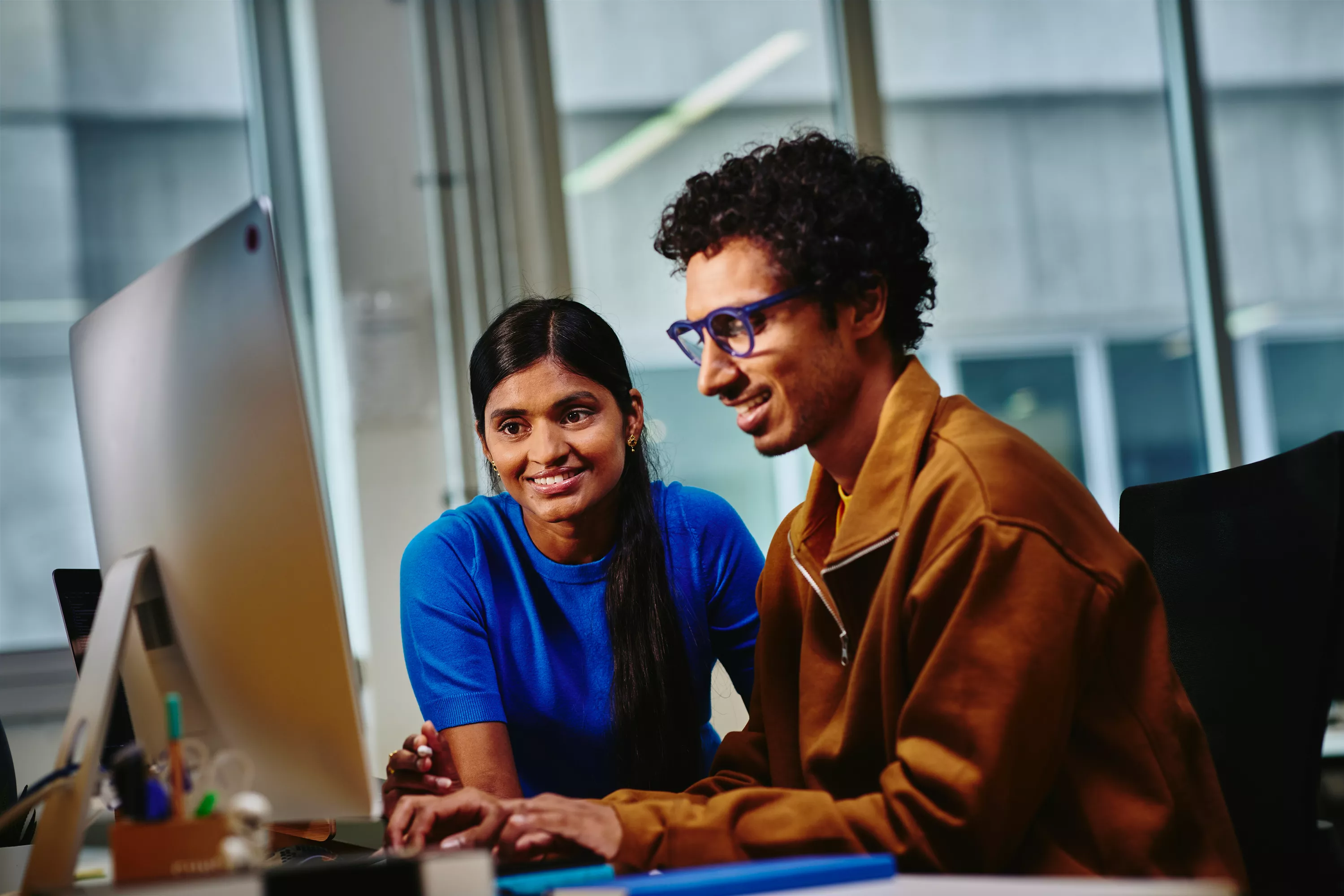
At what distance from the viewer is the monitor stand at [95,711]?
855 millimetres

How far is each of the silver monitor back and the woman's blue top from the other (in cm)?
57

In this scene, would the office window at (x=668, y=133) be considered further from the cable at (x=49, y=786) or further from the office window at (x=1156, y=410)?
the cable at (x=49, y=786)

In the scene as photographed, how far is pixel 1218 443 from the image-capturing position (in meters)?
3.41

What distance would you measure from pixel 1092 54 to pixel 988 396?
3.72 feet

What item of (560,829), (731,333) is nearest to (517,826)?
(560,829)

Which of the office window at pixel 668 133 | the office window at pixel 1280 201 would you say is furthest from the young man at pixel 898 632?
the office window at pixel 1280 201

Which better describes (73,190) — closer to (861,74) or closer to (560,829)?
(861,74)

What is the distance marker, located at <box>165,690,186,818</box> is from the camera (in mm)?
791

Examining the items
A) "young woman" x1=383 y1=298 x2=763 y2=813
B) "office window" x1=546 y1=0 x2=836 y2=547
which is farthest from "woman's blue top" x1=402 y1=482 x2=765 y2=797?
"office window" x1=546 y1=0 x2=836 y2=547

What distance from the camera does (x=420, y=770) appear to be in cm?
127

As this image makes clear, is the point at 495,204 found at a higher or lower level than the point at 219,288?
higher

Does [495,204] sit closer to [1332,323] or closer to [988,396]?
[988,396]

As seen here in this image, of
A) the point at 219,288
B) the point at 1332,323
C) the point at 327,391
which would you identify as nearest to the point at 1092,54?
the point at 1332,323

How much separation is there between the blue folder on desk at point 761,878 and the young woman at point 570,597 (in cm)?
76
